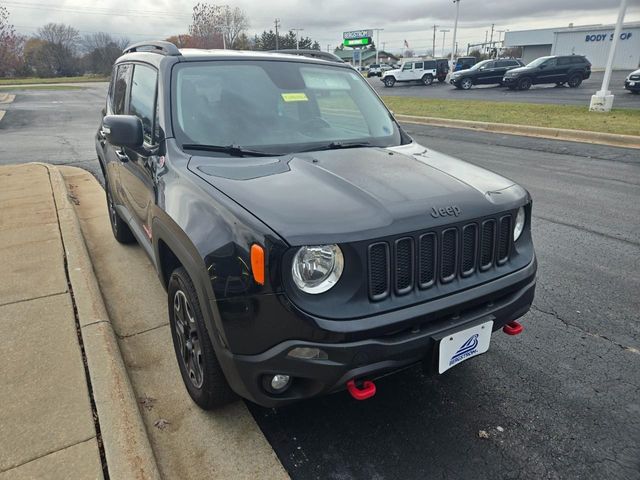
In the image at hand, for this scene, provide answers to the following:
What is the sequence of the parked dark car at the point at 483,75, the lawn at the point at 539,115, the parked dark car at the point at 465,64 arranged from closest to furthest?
1. the lawn at the point at 539,115
2. the parked dark car at the point at 483,75
3. the parked dark car at the point at 465,64

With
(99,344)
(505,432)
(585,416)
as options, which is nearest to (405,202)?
(505,432)

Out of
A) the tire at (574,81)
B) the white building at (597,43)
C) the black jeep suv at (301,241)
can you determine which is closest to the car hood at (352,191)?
the black jeep suv at (301,241)

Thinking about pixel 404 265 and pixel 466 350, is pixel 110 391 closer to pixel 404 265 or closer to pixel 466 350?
pixel 404 265

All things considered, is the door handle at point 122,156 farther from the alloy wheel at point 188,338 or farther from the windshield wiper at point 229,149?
the alloy wheel at point 188,338

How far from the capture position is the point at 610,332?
132 inches

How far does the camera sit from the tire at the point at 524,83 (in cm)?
2683

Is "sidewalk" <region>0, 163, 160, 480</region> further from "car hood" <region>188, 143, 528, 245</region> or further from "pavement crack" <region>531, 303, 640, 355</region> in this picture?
"pavement crack" <region>531, 303, 640, 355</region>

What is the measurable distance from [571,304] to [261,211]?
287cm

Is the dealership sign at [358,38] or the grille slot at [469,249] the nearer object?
the grille slot at [469,249]

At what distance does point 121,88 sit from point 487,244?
3589mm

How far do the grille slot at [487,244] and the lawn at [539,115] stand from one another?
35.8 ft

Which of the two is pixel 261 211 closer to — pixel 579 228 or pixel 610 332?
pixel 610 332

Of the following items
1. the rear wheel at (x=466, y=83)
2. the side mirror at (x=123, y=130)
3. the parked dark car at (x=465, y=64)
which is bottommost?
the rear wheel at (x=466, y=83)

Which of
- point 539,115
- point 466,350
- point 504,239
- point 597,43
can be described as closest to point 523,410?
point 466,350
